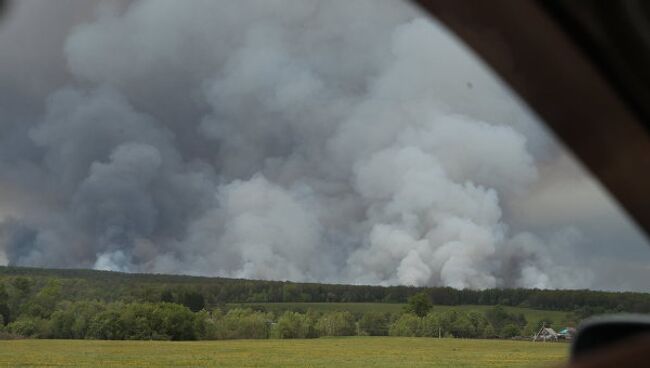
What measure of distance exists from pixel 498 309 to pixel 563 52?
28026 millimetres

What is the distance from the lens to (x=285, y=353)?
27.8 meters

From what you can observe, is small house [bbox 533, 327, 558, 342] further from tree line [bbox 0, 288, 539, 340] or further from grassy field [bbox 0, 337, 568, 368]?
grassy field [bbox 0, 337, 568, 368]

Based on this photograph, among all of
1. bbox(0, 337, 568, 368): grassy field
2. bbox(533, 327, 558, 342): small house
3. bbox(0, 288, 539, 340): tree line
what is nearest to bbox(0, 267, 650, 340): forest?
bbox(0, 288, 539, 340): tree line

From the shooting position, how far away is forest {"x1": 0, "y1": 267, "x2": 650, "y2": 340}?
2452cm

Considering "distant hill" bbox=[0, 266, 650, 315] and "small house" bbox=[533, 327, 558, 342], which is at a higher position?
"distant hill" bbox=[0, 266, 650, 315]

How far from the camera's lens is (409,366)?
1006 inches

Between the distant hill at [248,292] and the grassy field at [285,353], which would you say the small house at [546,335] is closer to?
the grassy field at [285,353]

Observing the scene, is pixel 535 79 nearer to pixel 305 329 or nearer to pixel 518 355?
pixel 518 355

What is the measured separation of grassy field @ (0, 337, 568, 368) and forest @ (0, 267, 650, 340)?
1.46 ft

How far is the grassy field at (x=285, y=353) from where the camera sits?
81.6ft

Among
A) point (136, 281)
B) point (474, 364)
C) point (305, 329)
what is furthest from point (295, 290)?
point (474, 364)

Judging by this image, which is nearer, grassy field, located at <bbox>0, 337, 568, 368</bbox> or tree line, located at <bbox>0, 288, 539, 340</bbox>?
grassy field, located at <bbox>0, 337, 568, 368</bbox>

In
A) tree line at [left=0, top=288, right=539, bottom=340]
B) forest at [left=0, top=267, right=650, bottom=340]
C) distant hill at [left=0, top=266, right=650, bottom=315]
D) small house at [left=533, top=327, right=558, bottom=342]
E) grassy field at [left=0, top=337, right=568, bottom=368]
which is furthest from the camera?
tree line at [left=0, top=288, right=539, bottom=340]

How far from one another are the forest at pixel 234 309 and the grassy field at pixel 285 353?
0.44 metres
